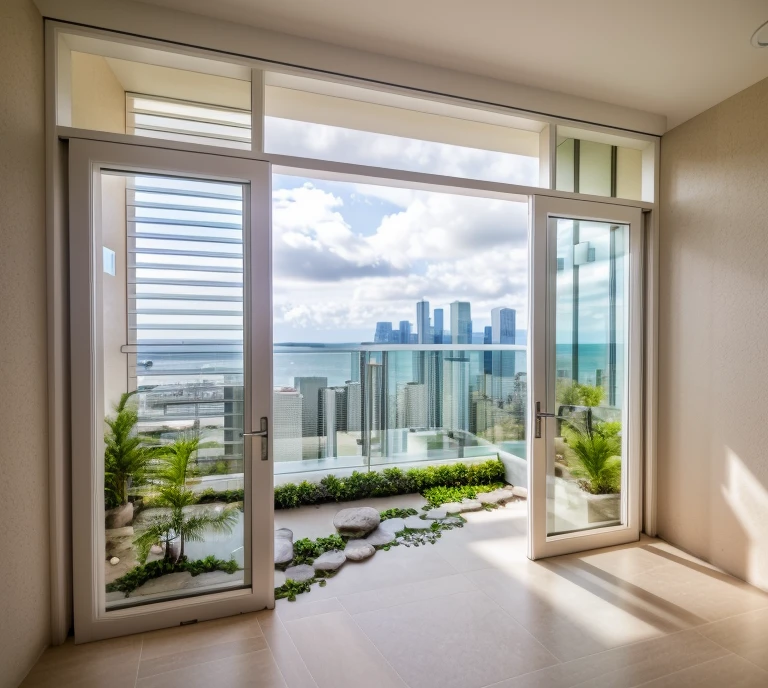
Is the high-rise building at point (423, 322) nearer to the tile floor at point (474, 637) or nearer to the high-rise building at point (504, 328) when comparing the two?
the high-rise building at point (504, 328)

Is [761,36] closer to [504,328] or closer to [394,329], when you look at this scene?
[504,328]

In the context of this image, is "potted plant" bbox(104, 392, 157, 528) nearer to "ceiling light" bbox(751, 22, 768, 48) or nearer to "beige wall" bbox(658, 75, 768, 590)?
"ceiling light" bbox(751, 22, 768, 48)

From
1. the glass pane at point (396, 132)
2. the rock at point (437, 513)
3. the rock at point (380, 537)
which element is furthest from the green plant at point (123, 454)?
the rock at point (437, 513)

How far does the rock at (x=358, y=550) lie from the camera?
3004mm

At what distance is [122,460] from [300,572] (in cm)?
126

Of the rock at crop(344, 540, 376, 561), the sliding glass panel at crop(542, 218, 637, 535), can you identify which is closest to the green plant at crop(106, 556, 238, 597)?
the rock at crop(344, 540, 376, 561)

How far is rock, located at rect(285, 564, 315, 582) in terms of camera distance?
2.74 meters

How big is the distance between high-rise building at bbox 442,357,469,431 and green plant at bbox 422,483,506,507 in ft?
2.00

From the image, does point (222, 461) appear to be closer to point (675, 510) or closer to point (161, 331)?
point (161, 331)

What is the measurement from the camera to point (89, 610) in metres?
2.12

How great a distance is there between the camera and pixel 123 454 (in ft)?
7.34

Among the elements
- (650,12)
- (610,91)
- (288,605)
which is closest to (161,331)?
(288,605)

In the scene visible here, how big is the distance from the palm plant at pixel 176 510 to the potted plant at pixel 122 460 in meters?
0.08

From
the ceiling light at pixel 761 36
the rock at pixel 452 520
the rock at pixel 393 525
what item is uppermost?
the ceiling light at pixel 761 36
